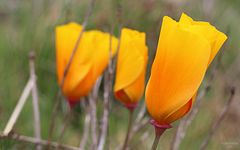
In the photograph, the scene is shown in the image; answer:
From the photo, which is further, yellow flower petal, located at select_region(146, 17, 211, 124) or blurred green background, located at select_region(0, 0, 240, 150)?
blurred green background, located at select_region(0, 0, 240, 150)

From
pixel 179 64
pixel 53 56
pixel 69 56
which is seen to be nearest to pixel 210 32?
pixel 179 64

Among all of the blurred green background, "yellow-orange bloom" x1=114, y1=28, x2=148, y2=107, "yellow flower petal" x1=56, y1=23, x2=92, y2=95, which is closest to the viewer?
"yellow-orange bloom" x1=114, y1=28, x2=148, y2=107

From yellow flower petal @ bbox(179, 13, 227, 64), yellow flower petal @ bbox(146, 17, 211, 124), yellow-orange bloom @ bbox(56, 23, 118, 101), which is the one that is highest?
yellow flower petal @ bbox(179, 13, 227, 64)

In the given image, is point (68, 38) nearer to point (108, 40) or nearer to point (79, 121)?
point (108, 40)

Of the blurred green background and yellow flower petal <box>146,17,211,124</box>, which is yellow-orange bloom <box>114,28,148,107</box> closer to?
yellow flower petal <box>146,17,211,124</box>

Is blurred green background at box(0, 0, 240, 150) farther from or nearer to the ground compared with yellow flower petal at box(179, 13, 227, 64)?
nearer to the ground

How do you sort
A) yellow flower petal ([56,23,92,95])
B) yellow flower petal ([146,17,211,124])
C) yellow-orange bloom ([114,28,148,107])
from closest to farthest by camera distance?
yellow flower petal ([146,17,211,124]) < yellow-orange bloom ([114,28,148,107]) < yellow flower petal ([56,23,92,95])

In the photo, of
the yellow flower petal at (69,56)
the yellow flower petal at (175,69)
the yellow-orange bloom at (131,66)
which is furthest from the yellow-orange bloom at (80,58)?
the yellow flower petal at (175,69)

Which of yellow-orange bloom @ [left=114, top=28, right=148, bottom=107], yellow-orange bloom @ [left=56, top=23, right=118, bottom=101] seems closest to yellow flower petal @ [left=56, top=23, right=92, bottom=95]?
yellow-orange bloom @ [left=56, top=23, right=118, bottom=101]

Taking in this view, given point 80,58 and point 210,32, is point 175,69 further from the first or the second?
point 80,58
